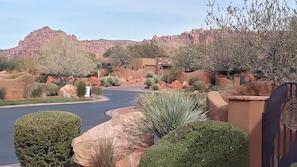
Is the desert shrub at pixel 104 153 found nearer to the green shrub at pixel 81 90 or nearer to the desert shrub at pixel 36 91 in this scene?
the desert shrub at pixel 36 91

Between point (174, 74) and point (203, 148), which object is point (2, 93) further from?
point (203, 148)

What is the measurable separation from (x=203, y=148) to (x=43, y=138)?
3384 millimetres

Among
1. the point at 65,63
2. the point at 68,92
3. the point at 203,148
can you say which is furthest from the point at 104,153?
the point at 65,63

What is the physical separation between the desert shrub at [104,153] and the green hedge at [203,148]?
63.4 inches

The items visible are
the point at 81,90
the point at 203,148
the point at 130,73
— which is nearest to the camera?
the point at 203,148

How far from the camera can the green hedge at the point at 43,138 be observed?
7789 mm

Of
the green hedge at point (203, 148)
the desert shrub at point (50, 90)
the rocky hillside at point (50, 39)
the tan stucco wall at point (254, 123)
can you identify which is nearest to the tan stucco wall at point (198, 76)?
the desert shrub at point (50, 90)

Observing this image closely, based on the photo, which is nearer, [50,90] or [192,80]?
[50,90]

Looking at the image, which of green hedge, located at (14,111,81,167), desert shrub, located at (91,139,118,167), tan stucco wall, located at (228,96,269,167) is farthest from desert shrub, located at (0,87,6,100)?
tan stucco wall, located at (228,96,269,167)

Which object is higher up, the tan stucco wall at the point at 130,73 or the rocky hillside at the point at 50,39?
the rocky hillside at the point at 50,39

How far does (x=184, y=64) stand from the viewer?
55656mm

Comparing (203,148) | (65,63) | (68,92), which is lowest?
(68,92)

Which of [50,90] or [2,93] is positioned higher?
[2,93]

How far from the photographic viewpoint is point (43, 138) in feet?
25.5
